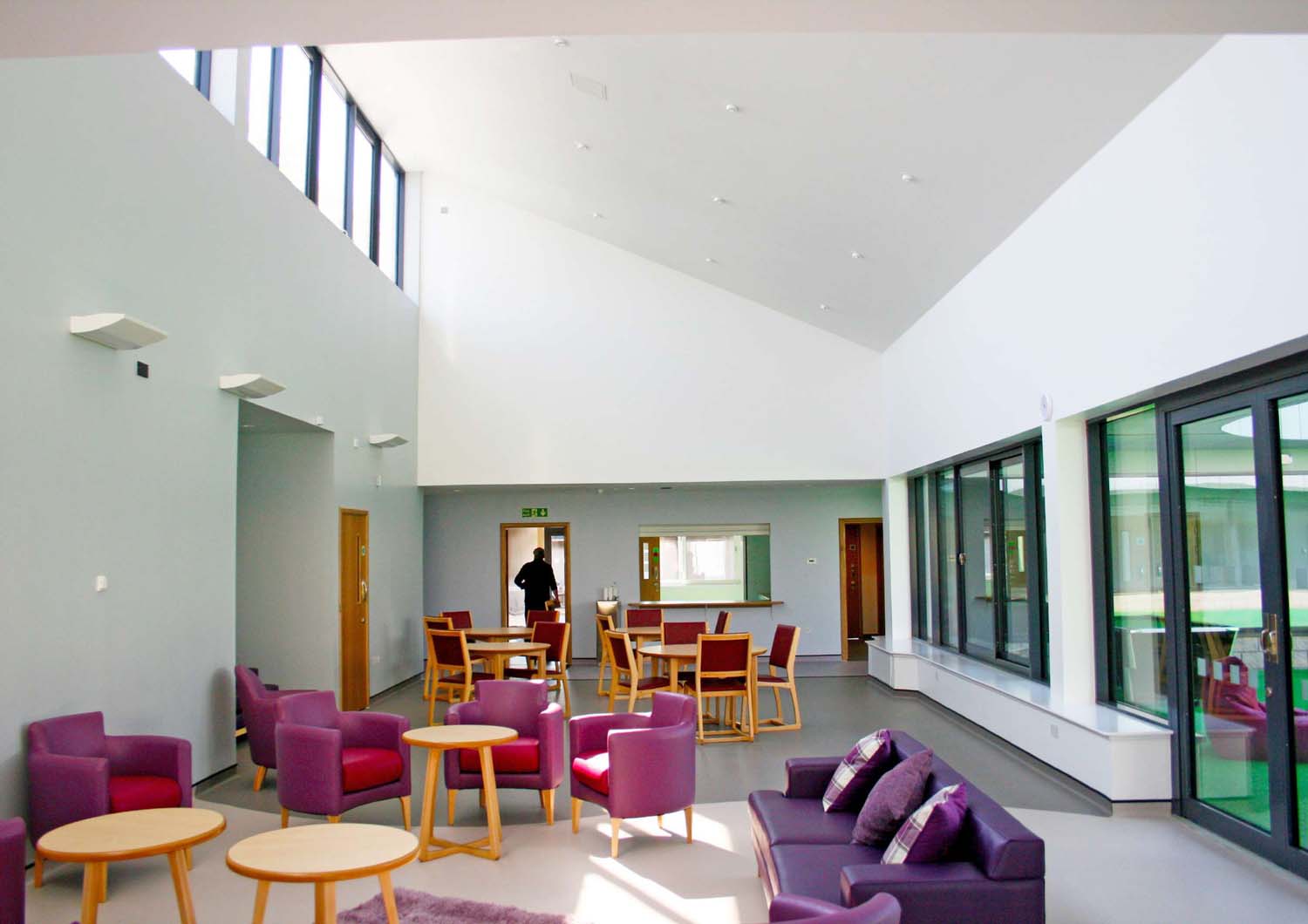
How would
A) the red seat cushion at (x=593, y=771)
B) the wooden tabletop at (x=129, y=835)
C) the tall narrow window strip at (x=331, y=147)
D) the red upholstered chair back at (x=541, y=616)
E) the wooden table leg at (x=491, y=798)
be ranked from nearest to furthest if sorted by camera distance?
the wooden tabletop at (x=129, y=835), the wooden table leg at (x=491, y=798), the red seat cushion at (x=593, y=771), the tall narrow window strip at (x=331, y=147), the red upholstered chair back at (x=541, y=616)

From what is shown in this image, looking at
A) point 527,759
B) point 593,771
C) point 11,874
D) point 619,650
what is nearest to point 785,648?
point 619,650

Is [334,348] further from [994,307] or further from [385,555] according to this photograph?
[994,307]

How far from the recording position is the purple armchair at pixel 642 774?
5.33m

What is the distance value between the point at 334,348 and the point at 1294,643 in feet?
27.4

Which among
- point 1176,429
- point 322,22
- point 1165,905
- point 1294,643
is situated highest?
A: point 322,22

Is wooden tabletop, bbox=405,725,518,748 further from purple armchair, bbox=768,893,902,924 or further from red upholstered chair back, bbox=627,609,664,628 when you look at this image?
red upholstered chair back, bbox=627,609,664,628

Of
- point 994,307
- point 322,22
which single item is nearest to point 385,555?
point 994,307

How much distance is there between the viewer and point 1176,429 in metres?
5.85

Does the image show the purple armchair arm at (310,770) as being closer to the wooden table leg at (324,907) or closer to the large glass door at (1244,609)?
the wooden table leg at (324,907)

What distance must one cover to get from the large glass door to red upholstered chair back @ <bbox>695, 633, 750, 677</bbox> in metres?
3.52

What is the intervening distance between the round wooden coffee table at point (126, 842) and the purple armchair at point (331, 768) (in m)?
1.28

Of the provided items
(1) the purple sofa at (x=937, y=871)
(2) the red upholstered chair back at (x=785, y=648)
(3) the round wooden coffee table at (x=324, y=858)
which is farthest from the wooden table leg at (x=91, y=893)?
(2) the red upholstered chair back at (x=785, y=648)

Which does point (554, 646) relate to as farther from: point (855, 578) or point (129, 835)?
point (129, 835)

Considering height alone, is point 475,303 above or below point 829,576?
above
